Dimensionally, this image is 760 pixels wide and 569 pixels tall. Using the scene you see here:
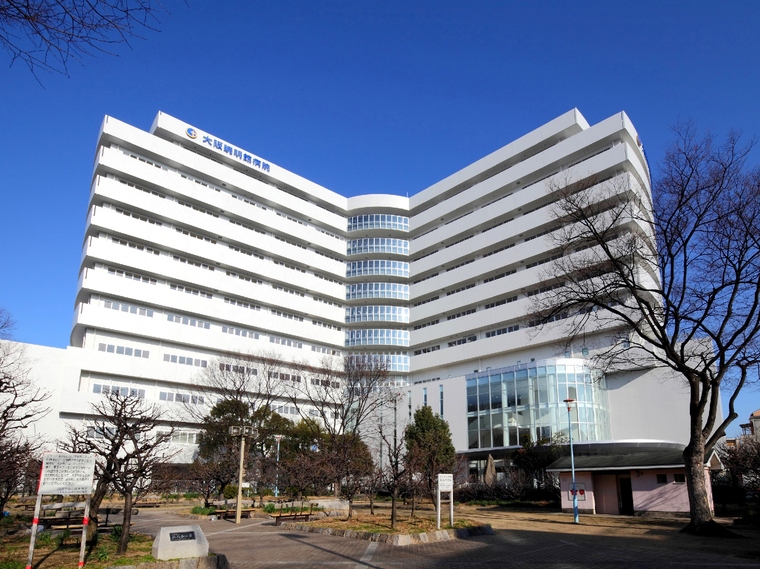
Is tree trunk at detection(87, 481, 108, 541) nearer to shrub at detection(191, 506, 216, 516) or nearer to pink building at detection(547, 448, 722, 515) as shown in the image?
shrub at detection(191, 506, 216, 516)

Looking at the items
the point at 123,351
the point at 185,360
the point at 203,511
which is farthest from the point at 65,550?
the point at 185,360

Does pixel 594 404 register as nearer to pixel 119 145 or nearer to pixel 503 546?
pixel 503 546

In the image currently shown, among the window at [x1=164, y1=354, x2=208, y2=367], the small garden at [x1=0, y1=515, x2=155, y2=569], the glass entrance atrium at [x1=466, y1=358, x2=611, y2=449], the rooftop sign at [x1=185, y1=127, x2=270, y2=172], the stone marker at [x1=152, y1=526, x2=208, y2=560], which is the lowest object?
the small garden at [x1=0, y1=515, x2=155, y2=569]

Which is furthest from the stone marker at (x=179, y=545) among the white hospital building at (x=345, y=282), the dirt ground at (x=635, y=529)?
the white hospital building at (x=345, y=282)

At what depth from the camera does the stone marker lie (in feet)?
38.5

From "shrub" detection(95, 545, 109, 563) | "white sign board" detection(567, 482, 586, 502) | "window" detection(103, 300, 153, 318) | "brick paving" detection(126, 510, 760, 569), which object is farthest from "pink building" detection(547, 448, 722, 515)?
"window" detection(103, 300, 153, 318)

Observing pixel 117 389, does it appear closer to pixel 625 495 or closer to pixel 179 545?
pixel 625 495

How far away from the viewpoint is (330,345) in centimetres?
7312

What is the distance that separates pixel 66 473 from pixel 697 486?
19960mm

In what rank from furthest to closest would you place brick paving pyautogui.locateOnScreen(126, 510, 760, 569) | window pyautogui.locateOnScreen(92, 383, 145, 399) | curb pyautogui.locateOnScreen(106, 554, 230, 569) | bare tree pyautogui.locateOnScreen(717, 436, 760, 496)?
1. window pyautogui.locateOnScreen(92, 383, 145, 399)
2. bare tree pyautogui.locateOnScreen(717, 436, 760, 496)
3. brick paving pyautogui.locateOnScreen(126, 510, 760, 569)
4. curb pyautogui.locateOnScreen(106, 554, 230, 569)

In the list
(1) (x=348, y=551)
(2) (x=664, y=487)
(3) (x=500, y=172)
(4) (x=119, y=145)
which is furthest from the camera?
(3) (x=500, y=172)

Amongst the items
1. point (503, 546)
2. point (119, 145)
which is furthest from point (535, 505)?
point (119, 145)

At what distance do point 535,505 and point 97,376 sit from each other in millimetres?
40010

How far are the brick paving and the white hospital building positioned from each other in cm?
2892
